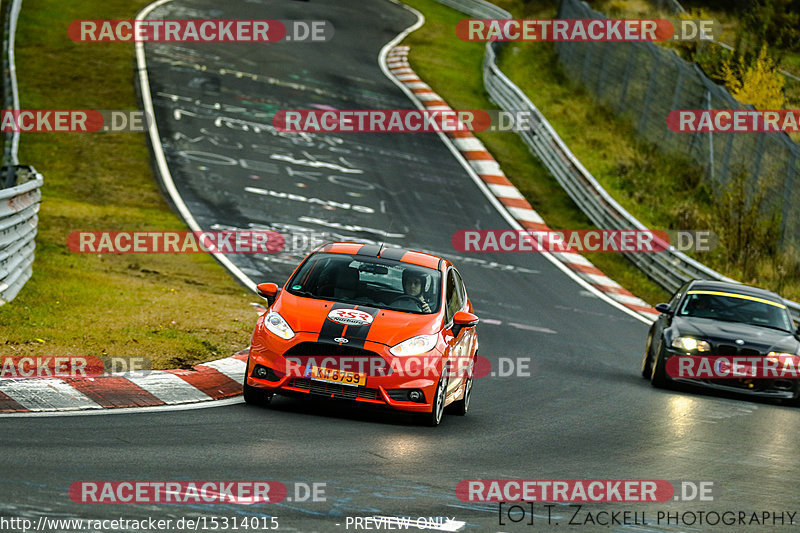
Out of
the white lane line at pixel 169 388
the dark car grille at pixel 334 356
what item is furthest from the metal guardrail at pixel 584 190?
the white lane line at pixel 169 388

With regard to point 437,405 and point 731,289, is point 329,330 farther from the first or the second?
point 731,289

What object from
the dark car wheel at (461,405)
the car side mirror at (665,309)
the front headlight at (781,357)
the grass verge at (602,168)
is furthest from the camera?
the grass verge at (602,168)

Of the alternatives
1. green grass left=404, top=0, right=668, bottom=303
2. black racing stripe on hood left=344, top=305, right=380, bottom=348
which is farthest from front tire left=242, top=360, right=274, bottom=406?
green grass left=404, top=0, right=668, bottom=303

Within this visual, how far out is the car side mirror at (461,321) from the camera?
36.8ft

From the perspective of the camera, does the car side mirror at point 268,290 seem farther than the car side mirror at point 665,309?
No

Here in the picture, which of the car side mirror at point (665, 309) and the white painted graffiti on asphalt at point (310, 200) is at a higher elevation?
the white painted graffiti on asphalt at point (310, 200)

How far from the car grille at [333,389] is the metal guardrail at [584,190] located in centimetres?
1150

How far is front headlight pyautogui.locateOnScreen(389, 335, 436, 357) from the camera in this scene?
1051 centimetres

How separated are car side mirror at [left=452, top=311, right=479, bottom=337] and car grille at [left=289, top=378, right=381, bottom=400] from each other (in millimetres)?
1266

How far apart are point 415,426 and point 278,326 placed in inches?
59.4

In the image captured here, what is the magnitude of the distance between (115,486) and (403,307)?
448cm

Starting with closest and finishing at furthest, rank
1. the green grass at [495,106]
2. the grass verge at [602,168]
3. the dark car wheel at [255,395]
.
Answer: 1. the dark car wheel at [255,395]
2. the grass verge at [602,168]
3. the green grass at [495,106]

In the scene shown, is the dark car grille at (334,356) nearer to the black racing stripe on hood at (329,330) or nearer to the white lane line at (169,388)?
the black racing stripe on hood at (329,330)

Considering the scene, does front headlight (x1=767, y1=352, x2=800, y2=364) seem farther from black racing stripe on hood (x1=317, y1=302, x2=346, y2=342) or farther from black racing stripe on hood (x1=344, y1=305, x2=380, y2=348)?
black racing stripe on hood (x1=317, y1=302, x2=346, y2=342)
